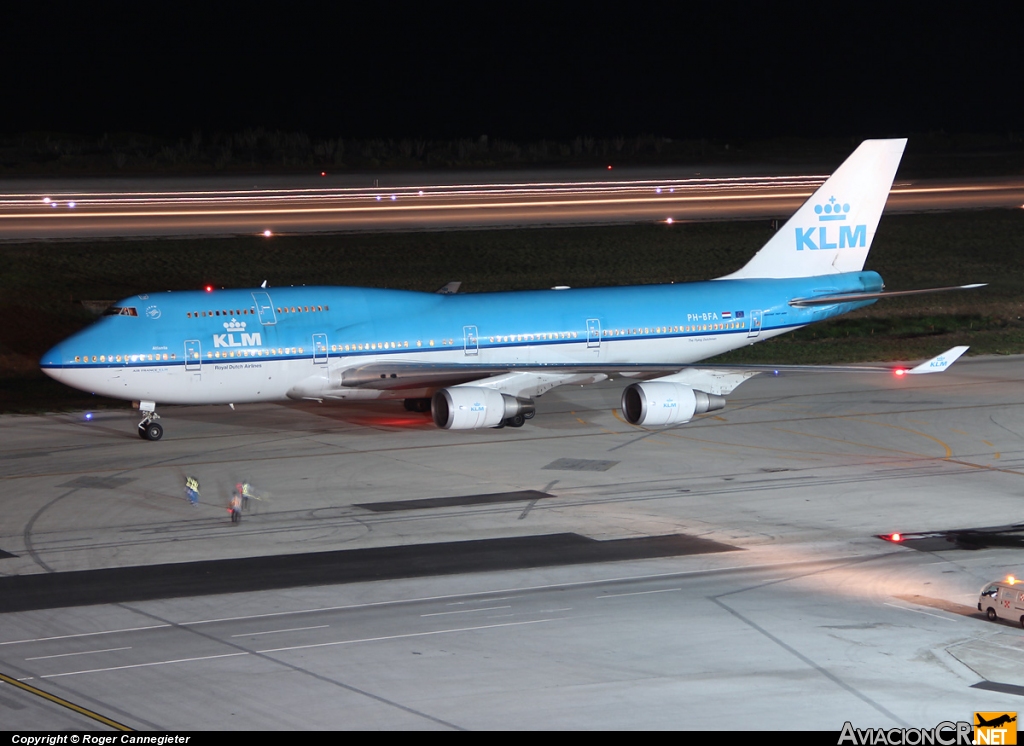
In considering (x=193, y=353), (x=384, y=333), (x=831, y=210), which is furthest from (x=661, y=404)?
(x=193, y=353)

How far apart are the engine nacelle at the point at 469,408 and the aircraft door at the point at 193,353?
688 cm

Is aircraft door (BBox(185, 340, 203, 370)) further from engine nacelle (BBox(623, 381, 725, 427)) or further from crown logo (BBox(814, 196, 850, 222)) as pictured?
crown logo (BBox(814, 196, 850, 222))

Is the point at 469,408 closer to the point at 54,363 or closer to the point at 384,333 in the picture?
the point at 384,333

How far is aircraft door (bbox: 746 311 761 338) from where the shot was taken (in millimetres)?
44750

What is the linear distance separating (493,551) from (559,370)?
12.1 m

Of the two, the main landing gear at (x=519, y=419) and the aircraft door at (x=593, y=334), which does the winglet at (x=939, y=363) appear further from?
the main landing gear at (x=519, y=419)

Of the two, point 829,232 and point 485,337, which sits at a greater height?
point 829,232

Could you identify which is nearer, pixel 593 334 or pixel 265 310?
Answer: pixel 265 310

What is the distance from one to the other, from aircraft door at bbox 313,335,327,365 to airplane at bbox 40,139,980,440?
0.10 ft

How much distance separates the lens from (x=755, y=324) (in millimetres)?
44844

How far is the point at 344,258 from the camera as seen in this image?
6688 cm

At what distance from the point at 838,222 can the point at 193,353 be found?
22072mm

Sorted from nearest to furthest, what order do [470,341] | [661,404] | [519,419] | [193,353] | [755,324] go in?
[661,404], [193,353], [470,341], [519,419], [755,324]

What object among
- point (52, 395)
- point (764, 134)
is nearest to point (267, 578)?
point (52, 395)
